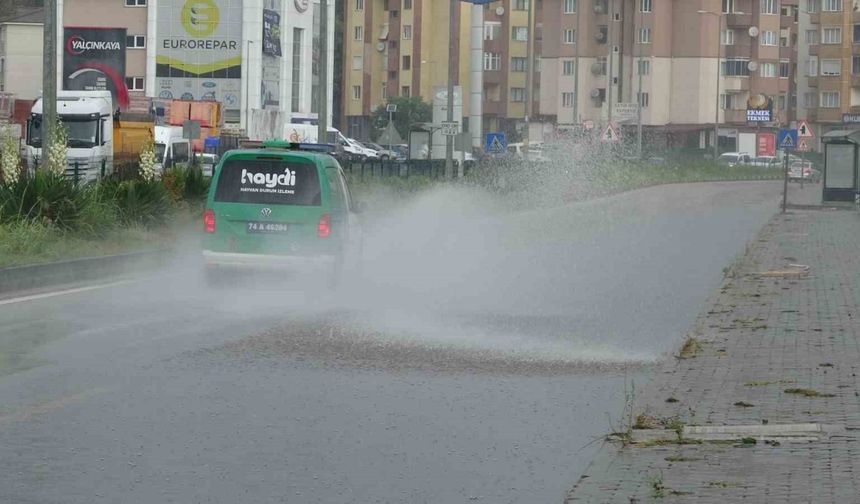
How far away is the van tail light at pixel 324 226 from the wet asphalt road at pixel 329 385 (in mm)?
753

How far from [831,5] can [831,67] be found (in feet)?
16.1

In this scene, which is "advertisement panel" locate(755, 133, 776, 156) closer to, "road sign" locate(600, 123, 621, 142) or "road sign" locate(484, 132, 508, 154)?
"road sign" locate(600, 123, 621, 142)

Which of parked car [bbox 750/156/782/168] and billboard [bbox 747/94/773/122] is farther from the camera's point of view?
billboard [bbox 747/94/773/122]

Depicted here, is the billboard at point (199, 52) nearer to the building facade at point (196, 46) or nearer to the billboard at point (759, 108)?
the building facade at point (196, 46)

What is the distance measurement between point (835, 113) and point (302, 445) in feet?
389

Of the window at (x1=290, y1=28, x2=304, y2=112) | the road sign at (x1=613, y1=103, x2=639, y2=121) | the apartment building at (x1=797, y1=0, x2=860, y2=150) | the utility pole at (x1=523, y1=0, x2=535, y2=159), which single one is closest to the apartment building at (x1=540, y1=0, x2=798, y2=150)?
the apartment building at (x1=797, y1=0, x2=860, y2=150)

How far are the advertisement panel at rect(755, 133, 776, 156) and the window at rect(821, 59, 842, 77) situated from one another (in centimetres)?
1223

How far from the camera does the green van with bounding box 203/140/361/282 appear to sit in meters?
18.8

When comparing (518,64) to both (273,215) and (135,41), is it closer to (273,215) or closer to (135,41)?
(135,41)

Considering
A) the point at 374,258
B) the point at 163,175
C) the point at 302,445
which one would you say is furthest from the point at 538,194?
the point at 302,445

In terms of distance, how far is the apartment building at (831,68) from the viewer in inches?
4786

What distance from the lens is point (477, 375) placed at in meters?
12.4

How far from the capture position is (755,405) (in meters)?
10.4

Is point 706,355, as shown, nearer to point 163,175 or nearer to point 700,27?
point 163,175
